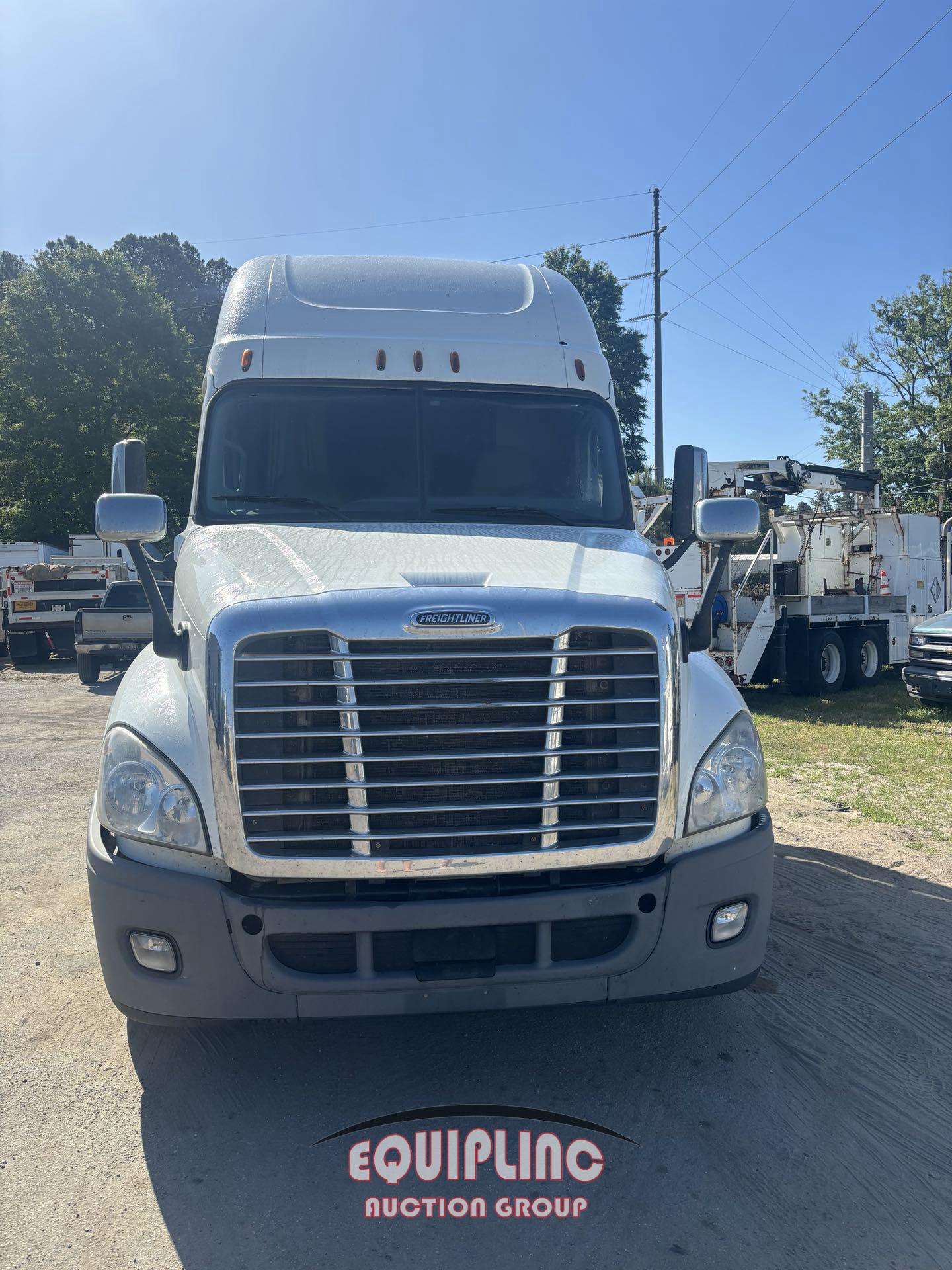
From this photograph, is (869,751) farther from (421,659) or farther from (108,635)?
(108,635)

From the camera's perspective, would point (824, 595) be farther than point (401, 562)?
Yes

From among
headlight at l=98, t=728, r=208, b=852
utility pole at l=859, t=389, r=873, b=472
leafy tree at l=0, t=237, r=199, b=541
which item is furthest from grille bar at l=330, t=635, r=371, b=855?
leafy tree at l=0, t=237, r=199, b=541

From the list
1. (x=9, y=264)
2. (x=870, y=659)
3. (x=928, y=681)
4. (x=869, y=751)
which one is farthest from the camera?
(x=9, y=264)

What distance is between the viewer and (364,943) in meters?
2.89

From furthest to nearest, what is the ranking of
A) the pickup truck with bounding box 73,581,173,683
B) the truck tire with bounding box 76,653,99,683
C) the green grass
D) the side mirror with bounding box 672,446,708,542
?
the truck tire with bounding box 76,653,99,683 → the pickup truck with bounding box 73,581,173,683 → the green grass → the side mirror with bounding box 672,446,708,542

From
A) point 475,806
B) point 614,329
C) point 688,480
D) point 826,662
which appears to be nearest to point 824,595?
point 826,662

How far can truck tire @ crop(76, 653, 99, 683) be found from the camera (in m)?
17.3

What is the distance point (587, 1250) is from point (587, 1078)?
0.86 m

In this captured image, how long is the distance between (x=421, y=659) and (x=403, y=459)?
1.61 metres

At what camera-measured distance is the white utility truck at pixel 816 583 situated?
1313 cm

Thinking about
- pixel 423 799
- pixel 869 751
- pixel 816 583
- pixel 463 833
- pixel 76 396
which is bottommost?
pixel 869 751

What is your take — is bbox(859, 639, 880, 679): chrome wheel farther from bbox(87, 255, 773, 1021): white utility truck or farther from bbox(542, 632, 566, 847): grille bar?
bbox(542, 632, 566, 847): grille bar

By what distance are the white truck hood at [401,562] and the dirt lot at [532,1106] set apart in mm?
1637

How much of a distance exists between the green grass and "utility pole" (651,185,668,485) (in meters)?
16.3
